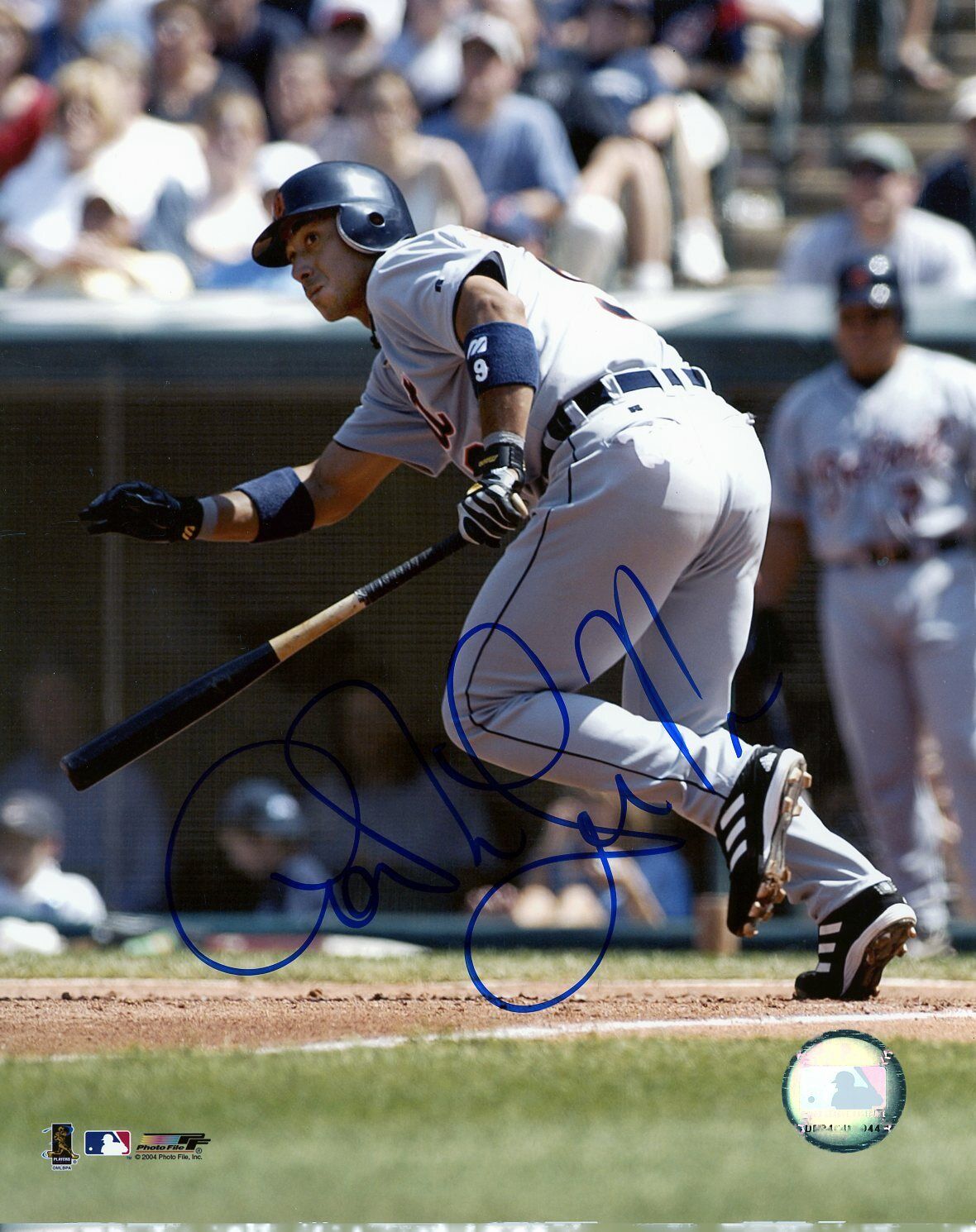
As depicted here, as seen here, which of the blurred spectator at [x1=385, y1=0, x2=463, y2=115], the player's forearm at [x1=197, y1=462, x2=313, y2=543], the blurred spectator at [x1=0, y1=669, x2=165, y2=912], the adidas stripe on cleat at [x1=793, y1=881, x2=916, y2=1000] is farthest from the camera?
the blurred spectator at [x1=385, y1=0, x2=463, y2=115]

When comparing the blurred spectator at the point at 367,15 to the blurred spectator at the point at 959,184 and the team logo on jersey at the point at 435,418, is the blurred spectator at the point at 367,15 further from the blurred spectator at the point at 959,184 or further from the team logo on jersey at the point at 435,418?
the team logo on jersey at the point at 435,418

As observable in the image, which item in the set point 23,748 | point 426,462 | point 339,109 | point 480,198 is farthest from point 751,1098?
point 339,109

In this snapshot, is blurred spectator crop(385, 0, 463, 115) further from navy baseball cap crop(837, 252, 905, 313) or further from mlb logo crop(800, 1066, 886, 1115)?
mlb logo crop(800, 1066, 886, 1115)

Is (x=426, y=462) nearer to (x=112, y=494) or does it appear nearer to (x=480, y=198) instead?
(x=112, y=494)

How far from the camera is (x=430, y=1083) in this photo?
2492 mm

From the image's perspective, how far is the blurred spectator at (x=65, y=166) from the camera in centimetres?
561

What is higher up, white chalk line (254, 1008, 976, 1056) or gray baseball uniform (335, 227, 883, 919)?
gray baseball uniform (335, 227, 883, 919)

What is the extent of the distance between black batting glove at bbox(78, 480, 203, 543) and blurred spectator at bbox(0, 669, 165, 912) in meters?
1.45

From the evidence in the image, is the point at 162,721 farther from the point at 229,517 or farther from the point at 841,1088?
the point at 841,1088

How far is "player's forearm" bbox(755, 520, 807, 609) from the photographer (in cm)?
489

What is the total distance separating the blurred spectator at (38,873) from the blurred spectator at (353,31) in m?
2.68

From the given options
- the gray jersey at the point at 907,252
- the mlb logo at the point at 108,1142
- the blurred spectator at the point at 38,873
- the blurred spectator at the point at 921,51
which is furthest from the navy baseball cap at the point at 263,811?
the blurred spectator at the point at 921,51

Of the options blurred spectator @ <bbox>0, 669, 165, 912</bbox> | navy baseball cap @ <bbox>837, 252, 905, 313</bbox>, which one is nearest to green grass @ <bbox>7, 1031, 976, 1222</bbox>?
blurred spectator @ <bbox>0, 669, 165, 912</bbox>

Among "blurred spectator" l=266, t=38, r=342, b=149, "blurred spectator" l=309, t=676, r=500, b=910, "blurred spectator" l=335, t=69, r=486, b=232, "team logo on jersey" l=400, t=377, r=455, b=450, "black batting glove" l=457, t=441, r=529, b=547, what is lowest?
Result: "blurred spectator" l=309, t=676, r=500, b=910
